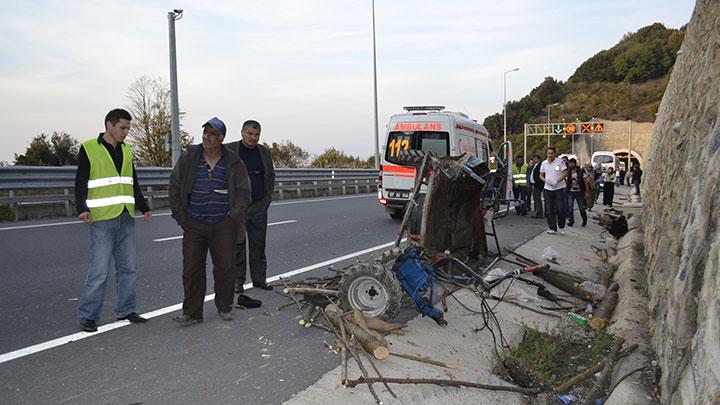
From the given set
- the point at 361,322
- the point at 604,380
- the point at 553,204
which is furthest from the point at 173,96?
the point at 604,380

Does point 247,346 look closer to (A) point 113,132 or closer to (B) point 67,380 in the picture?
(B) point 67,380

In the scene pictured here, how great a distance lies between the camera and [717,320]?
2.54 m

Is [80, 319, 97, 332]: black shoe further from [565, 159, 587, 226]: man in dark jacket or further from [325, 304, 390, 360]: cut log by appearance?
[565, 159, 587, 226]: man in dark jacket

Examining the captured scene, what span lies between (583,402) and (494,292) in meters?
2.39

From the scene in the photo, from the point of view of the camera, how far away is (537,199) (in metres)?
14.0

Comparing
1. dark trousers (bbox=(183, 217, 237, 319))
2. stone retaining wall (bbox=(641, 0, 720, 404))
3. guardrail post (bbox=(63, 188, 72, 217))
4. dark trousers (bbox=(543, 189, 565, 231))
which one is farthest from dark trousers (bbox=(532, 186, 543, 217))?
guardrail post (bbox=(63, 188, 72, 217))

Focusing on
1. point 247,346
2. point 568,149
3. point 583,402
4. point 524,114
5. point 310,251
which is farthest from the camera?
point 524,114

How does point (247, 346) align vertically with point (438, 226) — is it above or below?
below

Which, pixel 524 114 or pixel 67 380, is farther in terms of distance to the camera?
pixel 524 114

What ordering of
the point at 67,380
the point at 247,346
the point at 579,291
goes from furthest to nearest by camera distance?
1. the point at 579,291
2. the point at 247,346
3. the point at 67,380

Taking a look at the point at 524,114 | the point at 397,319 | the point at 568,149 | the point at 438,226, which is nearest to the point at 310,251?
the point at 438,226

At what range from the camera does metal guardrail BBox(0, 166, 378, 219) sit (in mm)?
12969

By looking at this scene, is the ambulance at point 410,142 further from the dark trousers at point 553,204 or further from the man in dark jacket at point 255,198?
the man in dark jacket at point 255,198


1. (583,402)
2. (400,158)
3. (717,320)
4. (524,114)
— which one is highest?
(524,114)
